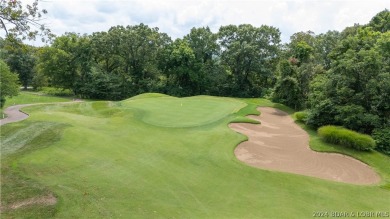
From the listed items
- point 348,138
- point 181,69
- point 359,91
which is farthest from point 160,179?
point 181,69

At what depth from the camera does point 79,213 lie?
905 cm

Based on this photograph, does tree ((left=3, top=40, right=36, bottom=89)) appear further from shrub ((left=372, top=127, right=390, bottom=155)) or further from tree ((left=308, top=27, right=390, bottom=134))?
shrub ((left=372, top=127, right=390, bottom=155))

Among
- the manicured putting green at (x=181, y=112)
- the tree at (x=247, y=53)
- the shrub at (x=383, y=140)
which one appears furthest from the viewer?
the tree at (x=247, y=53)

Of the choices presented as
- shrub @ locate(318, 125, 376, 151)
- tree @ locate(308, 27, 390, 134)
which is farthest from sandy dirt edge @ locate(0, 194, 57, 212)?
tree @ locate(308, 27, 390, 134)

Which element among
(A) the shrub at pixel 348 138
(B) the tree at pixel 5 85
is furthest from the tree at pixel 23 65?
(A) the shrub at pixel 348 138

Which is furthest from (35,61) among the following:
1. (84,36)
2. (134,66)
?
(134,66)

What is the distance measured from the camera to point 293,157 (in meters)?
17.4

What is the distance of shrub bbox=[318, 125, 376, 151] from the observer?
57.6 feet

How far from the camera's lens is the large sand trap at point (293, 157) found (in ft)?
48.9

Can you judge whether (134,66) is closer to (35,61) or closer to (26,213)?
(35,61)

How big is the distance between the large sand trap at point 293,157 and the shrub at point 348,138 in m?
1.17

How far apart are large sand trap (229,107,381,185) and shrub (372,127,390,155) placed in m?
2.85

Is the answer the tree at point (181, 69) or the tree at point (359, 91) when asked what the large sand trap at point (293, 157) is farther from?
the tree at point (181, 69)

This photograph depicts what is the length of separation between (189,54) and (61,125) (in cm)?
3384
